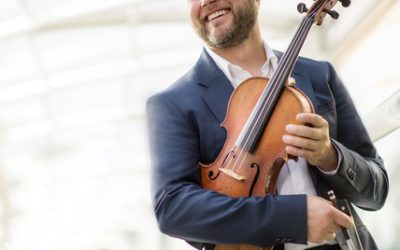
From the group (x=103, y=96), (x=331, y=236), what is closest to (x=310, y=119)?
(x=331, y=236)

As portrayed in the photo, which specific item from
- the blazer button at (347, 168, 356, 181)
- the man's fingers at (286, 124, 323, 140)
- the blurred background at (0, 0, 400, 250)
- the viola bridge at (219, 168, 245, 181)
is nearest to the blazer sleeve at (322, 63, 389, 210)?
the blazer button at (347, 168, 356, 181)

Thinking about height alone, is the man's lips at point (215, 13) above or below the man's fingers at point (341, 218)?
above

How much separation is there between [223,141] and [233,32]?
12.2 inches

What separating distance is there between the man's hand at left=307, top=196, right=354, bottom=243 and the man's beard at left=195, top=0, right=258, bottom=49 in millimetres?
508

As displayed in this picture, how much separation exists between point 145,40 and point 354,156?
24.4 ft

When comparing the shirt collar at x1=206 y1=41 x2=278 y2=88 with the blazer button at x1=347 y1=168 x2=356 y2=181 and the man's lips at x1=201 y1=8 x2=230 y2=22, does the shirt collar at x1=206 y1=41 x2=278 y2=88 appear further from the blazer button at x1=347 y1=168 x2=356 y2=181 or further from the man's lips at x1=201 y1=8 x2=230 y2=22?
the blazer button at x1=347 y1=168 x2=356 y2=181

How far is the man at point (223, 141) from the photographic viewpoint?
1251 mm

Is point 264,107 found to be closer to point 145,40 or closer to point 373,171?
point 373,171

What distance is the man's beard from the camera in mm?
1562

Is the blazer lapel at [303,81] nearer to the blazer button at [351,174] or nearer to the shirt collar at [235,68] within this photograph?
the shirt collar at [235,68]

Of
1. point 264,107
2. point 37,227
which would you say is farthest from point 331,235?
point 37,227

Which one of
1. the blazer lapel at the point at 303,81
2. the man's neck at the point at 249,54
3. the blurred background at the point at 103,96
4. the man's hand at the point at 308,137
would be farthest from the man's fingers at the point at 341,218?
the blurred background at the point at 103,96

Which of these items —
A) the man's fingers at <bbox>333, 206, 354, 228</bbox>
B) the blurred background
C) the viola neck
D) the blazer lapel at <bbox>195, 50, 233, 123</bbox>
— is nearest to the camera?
the man's fingers at <bbox>333, 206, 354, 228</bbox>

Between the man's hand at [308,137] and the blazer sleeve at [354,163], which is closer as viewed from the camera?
the man's hand at [308,137]
